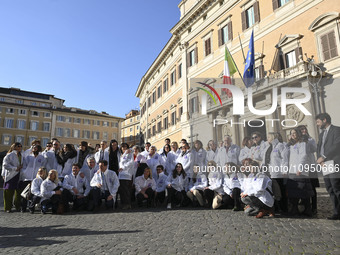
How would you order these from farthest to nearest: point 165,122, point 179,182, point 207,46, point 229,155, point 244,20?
1. point 165,122
2. point 207,46
3. point 244,20
4. point 179,182
5. point 229,155

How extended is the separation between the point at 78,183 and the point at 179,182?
9.84 ft

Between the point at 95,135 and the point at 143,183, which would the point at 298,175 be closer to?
the point at 143,183

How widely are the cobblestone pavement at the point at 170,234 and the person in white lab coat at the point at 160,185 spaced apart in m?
1.66

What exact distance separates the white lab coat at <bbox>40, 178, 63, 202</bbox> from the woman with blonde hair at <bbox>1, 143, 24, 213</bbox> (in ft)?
3.48

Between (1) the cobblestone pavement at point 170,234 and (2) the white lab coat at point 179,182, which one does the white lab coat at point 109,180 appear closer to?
(1) the cobblestone pavement at point 170,234

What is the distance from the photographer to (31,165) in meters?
7.68

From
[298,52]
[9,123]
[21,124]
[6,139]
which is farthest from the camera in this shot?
[21,124]

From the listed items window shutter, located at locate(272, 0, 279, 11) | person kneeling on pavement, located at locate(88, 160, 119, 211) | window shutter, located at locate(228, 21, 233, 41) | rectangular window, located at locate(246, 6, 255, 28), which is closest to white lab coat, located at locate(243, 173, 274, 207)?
person kneeling on pavement, located at locate(88, 160, 119, 211)

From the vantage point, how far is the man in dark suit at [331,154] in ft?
16.7

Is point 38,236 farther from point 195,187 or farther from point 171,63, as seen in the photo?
point 171,63

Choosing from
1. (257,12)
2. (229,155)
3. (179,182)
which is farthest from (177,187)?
(257,12)

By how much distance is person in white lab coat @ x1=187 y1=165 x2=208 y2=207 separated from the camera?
292 inches

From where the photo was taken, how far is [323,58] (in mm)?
13945

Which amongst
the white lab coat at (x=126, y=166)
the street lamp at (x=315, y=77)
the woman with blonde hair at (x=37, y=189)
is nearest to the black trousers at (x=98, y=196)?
the white lab coat at (x=126, y=166)
